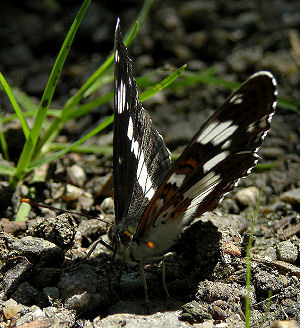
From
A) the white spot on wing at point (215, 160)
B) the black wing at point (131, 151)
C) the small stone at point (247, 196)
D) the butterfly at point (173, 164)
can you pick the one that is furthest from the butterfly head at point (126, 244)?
the small stone at point (247, 196)

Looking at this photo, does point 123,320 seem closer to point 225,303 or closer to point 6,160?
point 225,303

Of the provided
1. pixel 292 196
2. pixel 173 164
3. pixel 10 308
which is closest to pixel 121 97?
pixel 173 164

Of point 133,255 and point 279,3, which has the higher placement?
point 279,3

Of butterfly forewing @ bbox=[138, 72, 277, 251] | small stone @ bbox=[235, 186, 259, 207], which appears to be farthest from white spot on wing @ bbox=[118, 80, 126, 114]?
small stone @ bbox=[235, 186, 259, 207]

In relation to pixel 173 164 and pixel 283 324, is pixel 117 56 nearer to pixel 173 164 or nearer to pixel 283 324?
pixel 173 164

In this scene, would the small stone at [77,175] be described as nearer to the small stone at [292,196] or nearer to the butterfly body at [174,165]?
the butterfly body at [174,165]

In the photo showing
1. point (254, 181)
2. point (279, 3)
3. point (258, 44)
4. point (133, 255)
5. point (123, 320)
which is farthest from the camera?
point (279, 3)

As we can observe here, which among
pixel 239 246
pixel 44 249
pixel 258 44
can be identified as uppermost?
pixel 258 44

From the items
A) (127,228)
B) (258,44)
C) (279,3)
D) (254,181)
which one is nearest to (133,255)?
(127,228)
